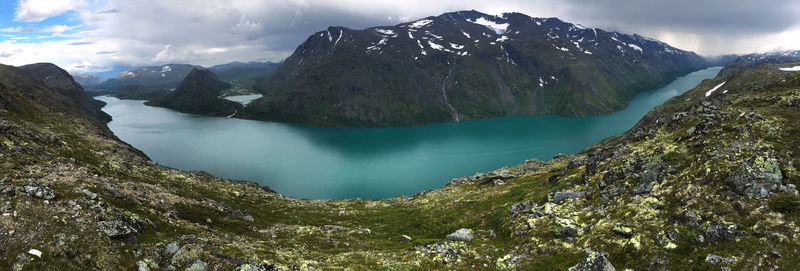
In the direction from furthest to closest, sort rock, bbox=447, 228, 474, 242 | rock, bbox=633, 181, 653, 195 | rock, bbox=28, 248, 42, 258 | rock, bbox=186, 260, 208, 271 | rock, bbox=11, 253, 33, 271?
rock, bbox=447, 228, 474, 242 < rock, bbox=633, 181, 653, 195 < rock, bbox=186, 260, 208, 271 < rock, bbox=28, 248, 42, 258 < rock, bbox=11, 253, 33, 271

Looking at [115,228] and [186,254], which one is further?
[115,228]

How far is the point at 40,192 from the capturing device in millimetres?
21219

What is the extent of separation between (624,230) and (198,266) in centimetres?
2670

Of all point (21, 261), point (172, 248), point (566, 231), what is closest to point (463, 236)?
point (566, 231)

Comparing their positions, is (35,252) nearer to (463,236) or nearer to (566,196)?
(463,236)

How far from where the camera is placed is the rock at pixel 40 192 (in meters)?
21.0

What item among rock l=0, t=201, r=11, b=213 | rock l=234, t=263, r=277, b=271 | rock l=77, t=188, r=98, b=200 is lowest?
rock l=234, t=263, r=277, b=271

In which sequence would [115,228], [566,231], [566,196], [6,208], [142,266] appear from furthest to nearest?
[566,196] → [566,231] → [115,228] → [6,208] → [142,266]

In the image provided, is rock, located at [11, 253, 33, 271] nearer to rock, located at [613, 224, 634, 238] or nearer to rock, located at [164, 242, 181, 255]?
rock, located at [164, 242, 181, 255]

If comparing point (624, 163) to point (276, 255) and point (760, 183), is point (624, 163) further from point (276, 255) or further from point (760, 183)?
point (276, 255)

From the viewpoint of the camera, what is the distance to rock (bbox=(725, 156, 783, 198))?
20.2 m

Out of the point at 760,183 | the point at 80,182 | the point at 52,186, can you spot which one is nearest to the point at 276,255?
the point at 52,186

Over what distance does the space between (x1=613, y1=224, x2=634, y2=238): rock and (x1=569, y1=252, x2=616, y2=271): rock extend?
122 inches

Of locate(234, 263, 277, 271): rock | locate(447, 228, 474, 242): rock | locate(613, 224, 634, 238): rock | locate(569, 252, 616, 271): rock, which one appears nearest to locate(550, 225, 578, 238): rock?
locate(613, 224, 634, 238): rock
